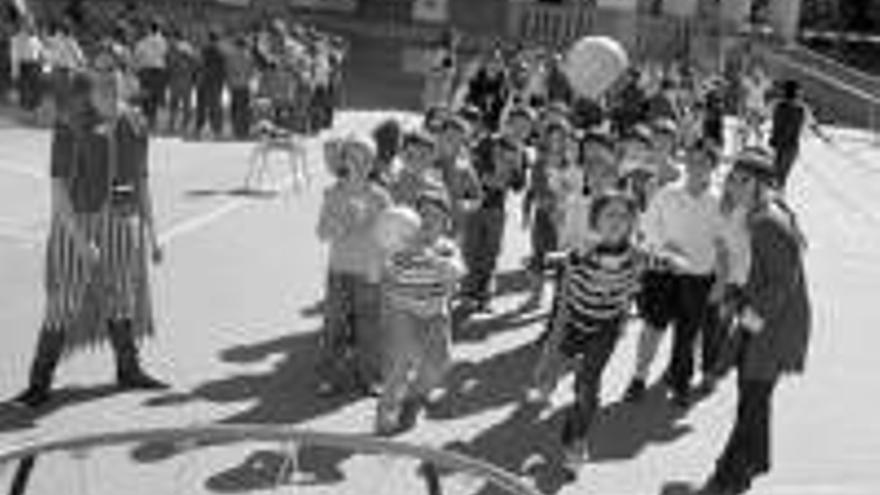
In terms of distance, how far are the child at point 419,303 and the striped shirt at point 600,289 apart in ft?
2.22

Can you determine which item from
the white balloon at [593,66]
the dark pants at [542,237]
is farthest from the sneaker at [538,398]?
the white balloon at [593,66]

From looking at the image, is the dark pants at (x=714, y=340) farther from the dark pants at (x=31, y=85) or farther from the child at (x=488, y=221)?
the dark pants at (x=31, y=85)

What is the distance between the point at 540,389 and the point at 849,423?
195 cm

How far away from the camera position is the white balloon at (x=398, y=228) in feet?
33.8

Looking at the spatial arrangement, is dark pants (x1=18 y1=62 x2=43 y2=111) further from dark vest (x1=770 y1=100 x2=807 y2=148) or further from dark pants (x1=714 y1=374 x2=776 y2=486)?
dark pants (x1=714 y1=374 x2=776 y2=486)

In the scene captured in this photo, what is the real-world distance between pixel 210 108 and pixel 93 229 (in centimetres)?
1646

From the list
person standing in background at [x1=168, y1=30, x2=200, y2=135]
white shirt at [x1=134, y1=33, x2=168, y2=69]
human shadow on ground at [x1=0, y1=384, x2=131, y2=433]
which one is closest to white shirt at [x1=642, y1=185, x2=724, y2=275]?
human shadow on ground at [x1=0, y1=384, x2=131, y2=433]

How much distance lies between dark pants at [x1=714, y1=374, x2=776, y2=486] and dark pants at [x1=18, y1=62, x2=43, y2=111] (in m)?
18.3

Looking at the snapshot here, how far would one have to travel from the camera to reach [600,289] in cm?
1002

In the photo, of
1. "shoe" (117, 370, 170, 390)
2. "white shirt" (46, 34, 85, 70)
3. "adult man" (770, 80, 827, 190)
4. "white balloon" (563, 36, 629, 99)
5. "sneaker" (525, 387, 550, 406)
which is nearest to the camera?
"shoe" (117, 370, 170, 390)

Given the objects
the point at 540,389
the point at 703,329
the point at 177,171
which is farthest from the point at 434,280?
the point at 177,171

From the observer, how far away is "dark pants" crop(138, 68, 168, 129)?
26141 mm

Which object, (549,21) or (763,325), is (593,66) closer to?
(763,325)

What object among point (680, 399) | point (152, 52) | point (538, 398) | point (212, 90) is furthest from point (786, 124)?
point (538, 398)
